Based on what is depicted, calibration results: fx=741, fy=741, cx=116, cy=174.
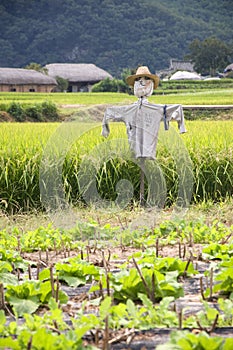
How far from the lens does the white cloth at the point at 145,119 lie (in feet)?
21.2

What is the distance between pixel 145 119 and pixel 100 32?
67296 millimetres

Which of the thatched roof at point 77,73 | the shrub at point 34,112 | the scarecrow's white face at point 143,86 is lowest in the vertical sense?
the shrub at point 34,112

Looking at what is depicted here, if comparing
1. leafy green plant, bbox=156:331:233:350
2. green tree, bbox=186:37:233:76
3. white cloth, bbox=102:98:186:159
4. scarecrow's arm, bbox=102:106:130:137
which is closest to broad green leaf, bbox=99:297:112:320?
leafy green plant, bbox=156:331:233:350

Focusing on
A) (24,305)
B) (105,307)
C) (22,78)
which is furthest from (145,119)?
(22,78)

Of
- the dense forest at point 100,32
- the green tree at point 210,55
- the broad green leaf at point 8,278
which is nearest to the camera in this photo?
the broad green leaf at point 8,278

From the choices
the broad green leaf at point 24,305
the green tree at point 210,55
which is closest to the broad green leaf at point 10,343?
the broad green leaf at point 24,305

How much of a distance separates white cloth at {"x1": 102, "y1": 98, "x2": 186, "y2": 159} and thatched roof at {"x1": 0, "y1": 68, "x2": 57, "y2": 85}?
36707mm

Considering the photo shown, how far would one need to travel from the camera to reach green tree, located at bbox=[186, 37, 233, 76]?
56513 millimetres

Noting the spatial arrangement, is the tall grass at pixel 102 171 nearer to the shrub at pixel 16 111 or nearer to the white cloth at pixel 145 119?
the white cloth at pixel 145 119

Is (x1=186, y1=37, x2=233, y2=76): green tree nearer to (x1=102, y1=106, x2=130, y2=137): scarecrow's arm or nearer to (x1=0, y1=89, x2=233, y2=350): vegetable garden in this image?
(x1=0, y1=89, x2=233, y2=350): vegetable garden

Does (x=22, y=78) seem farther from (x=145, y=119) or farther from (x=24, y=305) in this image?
(x=24, y=305)

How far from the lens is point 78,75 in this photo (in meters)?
52.0

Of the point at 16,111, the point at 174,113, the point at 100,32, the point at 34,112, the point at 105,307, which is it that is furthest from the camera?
the point at 100,32

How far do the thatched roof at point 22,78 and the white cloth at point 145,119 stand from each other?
36707mm
